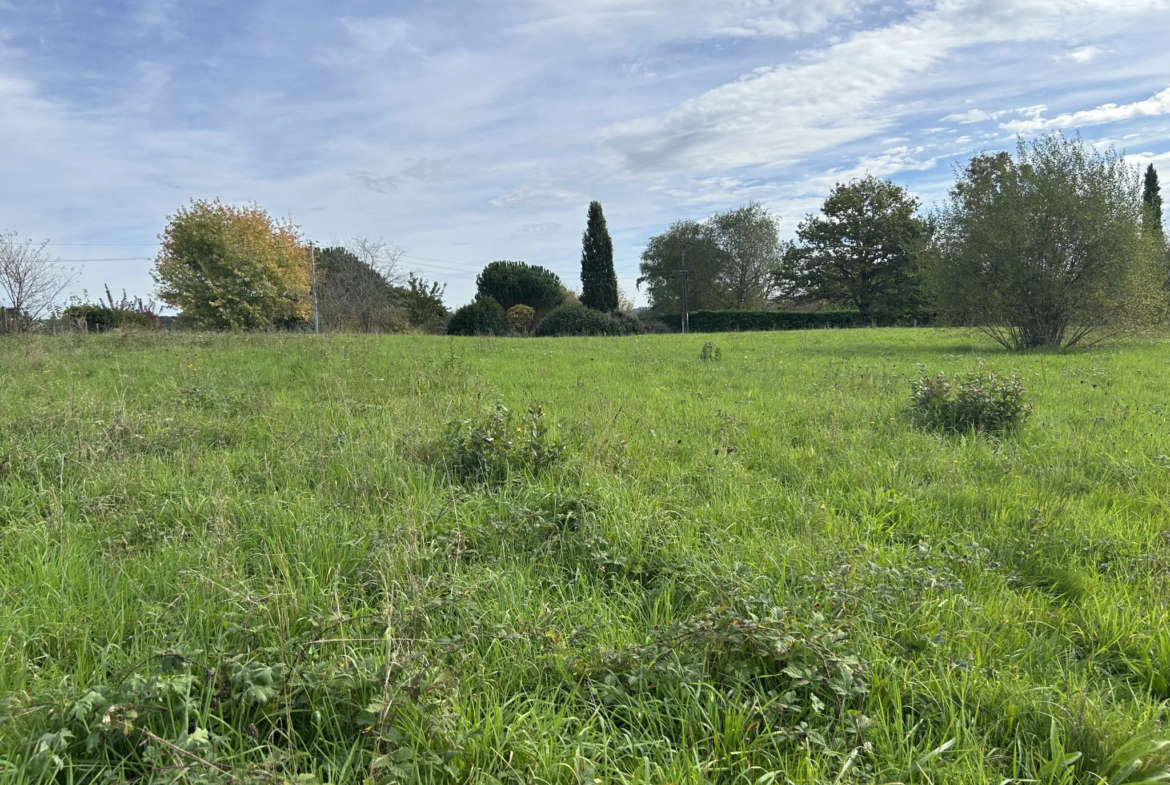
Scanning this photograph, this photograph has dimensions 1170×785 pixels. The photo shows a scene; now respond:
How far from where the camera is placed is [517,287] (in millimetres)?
39750

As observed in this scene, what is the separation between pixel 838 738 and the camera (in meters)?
1.76

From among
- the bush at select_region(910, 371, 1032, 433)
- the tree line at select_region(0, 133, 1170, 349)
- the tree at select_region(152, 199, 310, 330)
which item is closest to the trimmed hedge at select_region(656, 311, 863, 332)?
the tree line at select_region(0, 133, 1170, 349)

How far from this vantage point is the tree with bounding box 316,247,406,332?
30.8 meters

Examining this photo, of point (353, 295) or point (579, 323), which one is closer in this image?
point (579, 323)

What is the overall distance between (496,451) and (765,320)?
3409cm

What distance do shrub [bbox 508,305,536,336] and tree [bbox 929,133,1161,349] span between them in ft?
81.6

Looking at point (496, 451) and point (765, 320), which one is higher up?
point (765, 320)

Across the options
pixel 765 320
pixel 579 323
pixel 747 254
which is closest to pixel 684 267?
pixel 747 254

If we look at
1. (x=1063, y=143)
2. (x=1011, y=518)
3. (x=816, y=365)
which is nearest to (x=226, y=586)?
(x=1011, y=518)

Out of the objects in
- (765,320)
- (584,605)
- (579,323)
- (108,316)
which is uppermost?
(108,316)

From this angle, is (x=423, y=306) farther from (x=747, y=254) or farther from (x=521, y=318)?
(x=747, y=254)

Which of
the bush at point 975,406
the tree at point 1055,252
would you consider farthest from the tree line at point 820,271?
the bush at point 975,406

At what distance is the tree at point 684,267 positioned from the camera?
1838 inches

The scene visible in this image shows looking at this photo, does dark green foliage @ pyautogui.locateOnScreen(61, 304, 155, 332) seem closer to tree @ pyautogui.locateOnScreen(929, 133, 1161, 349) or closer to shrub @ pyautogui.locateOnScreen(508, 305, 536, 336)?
shrub @ pyautogui.locateOnScreen(508, 305, 536, 336)
